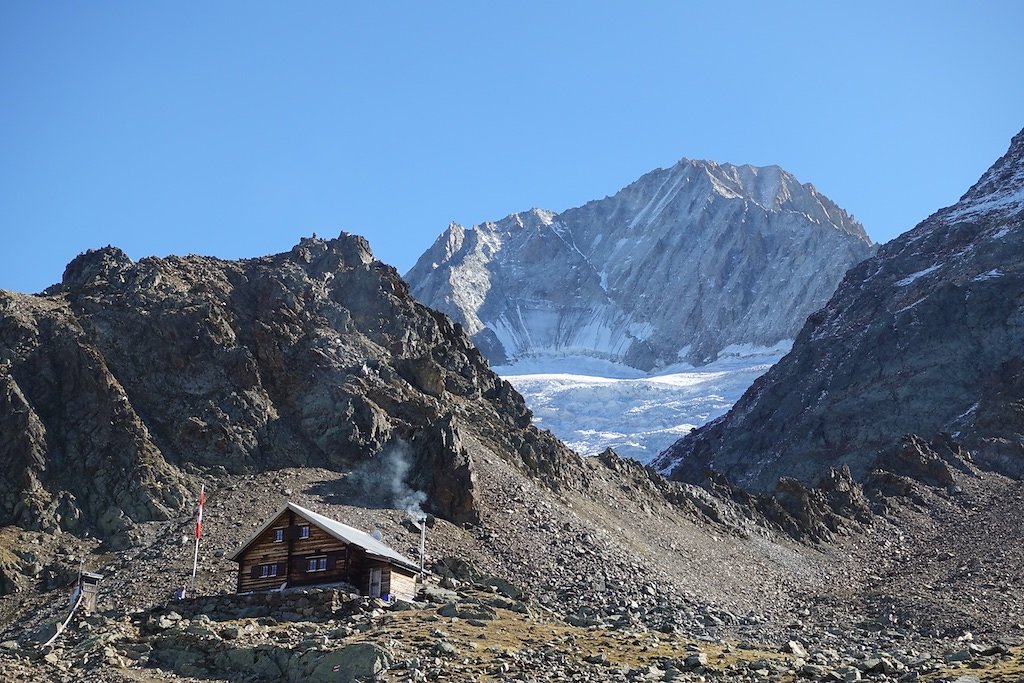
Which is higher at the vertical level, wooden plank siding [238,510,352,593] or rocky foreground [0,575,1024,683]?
wooden plank siding [238,510,352,593]

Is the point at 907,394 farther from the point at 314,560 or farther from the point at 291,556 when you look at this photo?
the point at 291,556

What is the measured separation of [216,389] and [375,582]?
33878mm

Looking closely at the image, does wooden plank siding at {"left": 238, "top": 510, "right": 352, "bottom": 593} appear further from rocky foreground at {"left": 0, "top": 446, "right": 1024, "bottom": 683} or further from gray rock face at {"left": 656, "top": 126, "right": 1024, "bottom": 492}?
gray rock face at {"left": 656, "top": 126, "right": 1024, "bottom": 492}

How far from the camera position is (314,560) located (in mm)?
58062

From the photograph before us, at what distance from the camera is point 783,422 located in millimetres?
176000

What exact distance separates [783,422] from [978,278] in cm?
3498

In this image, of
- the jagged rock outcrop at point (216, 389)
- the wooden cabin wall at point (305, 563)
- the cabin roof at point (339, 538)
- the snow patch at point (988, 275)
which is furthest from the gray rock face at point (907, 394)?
the wooden cabin wall at point (305, 563)

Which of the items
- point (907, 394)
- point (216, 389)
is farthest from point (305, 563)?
point (907, 394)

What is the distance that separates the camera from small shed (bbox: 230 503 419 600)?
56.9 m

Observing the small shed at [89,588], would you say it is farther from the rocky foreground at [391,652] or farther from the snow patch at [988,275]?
the snow patch at [988,275]

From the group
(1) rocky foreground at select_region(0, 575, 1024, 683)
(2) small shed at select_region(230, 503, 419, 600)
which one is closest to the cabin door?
(2) small shed at select_region(230, 503, 419, 600)

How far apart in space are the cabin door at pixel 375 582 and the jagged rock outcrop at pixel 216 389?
19761 mm

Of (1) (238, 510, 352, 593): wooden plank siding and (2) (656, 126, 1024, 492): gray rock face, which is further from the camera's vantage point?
(2) (656, 126, 1024, 492): gray rock face

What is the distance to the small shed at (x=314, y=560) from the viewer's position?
187 feet
